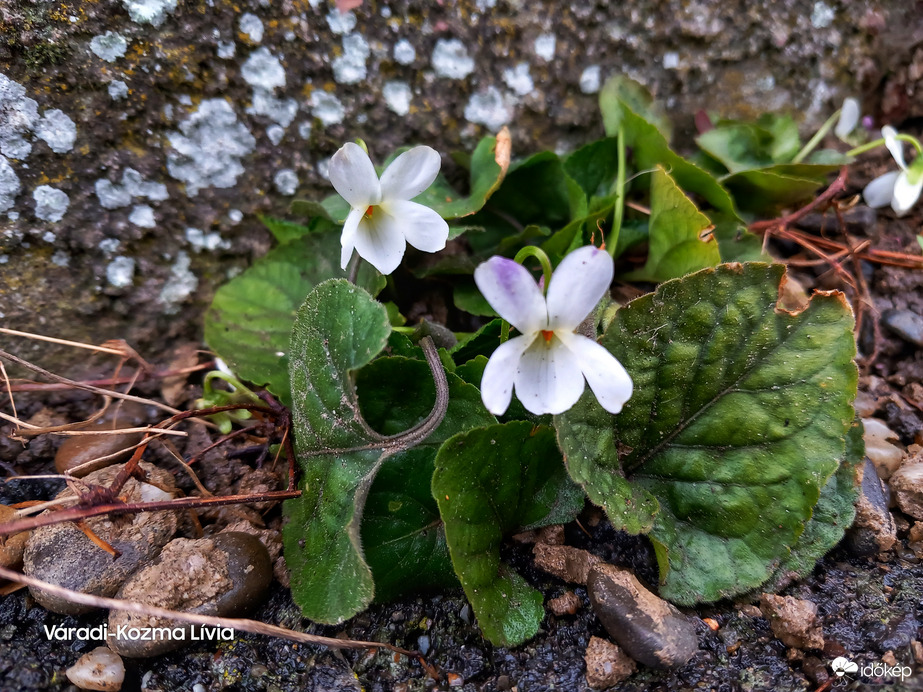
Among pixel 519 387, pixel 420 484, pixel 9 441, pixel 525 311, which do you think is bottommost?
pixel 9 441

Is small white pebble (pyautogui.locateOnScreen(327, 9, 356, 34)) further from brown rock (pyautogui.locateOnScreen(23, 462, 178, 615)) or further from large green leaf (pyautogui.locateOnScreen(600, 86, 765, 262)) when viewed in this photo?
brown rock (pyautogui.locateOnScreen(23, 462, 178, 615))

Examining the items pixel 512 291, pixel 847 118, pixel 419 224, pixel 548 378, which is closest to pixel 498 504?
pixel 548 378

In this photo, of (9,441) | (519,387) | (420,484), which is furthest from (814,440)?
(9,441)

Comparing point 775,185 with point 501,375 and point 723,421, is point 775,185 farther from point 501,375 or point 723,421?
point 501,375

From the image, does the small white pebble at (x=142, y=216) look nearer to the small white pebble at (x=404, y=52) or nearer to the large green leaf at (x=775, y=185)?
the small white pebble at (x=404, y=52)

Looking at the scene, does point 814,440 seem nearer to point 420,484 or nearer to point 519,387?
point 519,387
